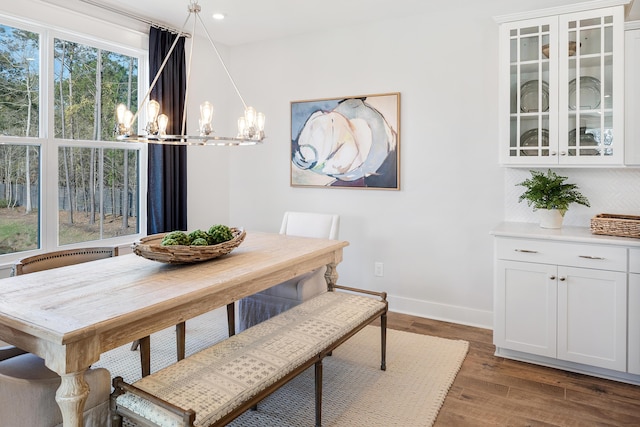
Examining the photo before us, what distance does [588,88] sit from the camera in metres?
2.86

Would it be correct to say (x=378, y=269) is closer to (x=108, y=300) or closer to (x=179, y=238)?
(x=179, y=238)

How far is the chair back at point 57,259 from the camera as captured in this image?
2.34 meters

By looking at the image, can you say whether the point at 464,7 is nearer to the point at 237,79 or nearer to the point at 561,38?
the point at 561,38

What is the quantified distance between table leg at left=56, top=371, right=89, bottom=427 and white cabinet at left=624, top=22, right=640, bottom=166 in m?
3.17

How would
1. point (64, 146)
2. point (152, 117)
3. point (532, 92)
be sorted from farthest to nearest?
point (64, 146)
point (532, 92)
point (152, 117)

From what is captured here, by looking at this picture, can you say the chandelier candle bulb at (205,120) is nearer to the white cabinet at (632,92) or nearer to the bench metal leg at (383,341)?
the bench metal leg at (383,341)

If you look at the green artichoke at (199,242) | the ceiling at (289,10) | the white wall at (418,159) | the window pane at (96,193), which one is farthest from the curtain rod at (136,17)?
the green artichoke at (199,242)

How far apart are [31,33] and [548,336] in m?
4.07

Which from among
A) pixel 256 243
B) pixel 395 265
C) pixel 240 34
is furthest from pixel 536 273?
pixel 240 34

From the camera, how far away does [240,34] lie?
169 inches

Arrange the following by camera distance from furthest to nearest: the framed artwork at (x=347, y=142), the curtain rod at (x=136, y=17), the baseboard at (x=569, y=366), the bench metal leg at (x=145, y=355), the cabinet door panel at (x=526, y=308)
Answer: the framed artwork at (x=347, y=142) → the curtain rod at (x=136, y=17) → the cabinet door panel at (x=526, y=308) → the baseboard at (x=569, y=366) → the bench metal leg at (x=145, y=355)

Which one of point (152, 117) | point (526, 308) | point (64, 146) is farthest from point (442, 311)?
point (64, 146)

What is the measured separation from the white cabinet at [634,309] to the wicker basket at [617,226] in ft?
0.54

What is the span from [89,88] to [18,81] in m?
0.53
